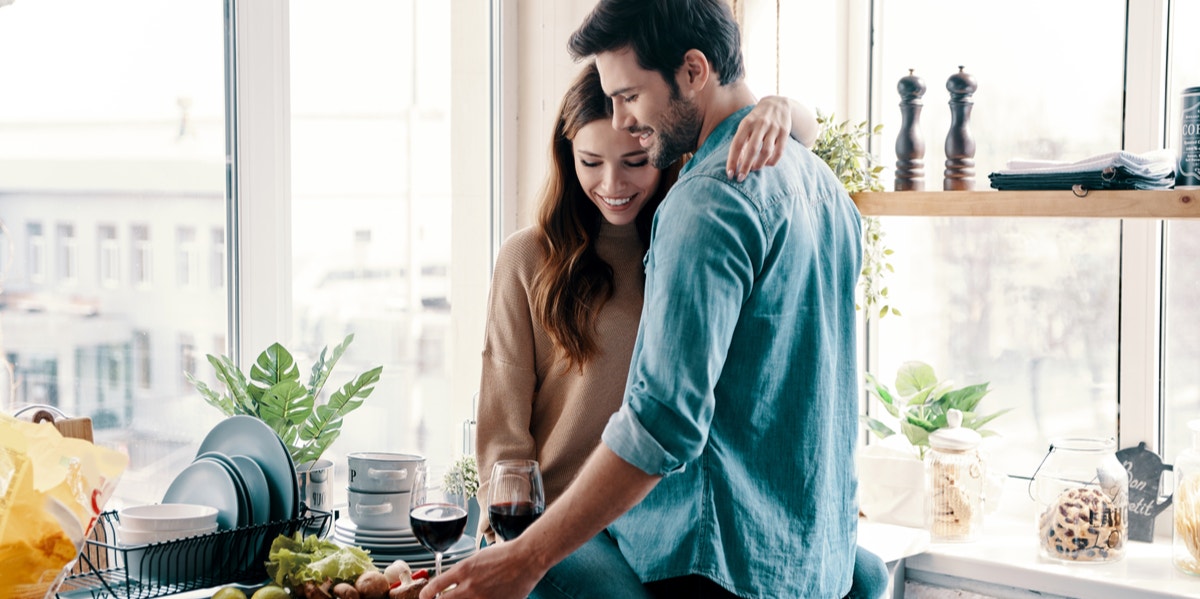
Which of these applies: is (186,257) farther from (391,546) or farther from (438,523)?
(438,523)

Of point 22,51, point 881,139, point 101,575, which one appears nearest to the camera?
point 101,575

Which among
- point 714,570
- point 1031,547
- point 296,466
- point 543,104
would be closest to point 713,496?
point 714,570

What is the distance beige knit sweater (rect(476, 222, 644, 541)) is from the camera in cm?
189

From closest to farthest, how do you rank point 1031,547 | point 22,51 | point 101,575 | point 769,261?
point 769,261 → point 101,575 → point 22,51 → point 1031,547

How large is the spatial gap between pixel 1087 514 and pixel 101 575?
6.50 ft

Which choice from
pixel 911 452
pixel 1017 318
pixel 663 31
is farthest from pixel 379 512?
pixel 1017 318

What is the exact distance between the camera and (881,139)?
2.99m

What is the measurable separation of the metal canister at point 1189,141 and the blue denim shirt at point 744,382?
1.12 meters

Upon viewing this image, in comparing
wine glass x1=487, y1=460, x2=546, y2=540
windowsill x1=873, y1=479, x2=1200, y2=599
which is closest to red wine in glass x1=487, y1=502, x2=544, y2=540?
wine glass x1=487, y1=460, x2=546, y2=540

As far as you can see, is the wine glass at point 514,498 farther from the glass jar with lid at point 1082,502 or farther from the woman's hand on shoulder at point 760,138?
the glass jar with lid at point 1082,502

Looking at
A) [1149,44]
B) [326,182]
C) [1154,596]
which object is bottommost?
[1154,596]

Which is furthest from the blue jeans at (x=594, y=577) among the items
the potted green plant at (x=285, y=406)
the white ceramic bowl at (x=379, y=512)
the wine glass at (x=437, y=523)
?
the potted green plant at (x=285, y=406)

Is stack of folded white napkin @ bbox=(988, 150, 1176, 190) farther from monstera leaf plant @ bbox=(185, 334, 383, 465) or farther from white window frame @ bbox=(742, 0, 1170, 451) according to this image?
monstera leaf plant @ bbox=(185, 334, 383, 465)

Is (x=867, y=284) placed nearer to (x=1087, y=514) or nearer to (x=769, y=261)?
(x=1087, y=514)
